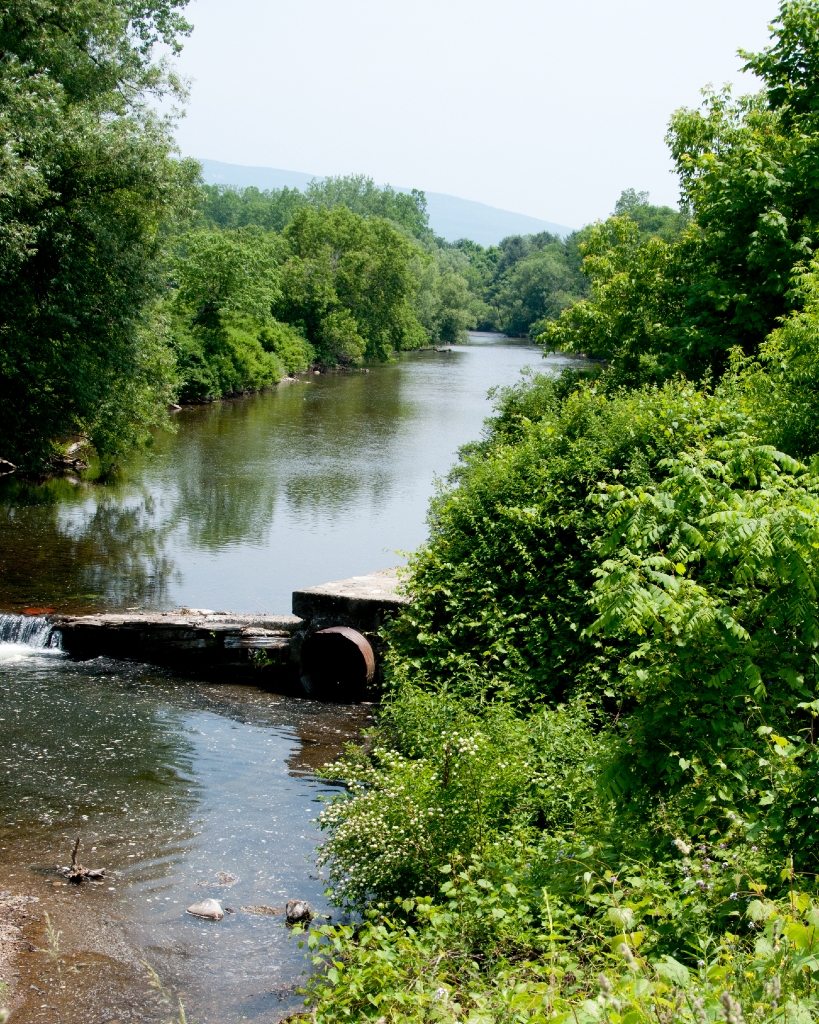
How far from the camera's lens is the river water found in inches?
235

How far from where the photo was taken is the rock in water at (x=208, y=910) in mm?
6527

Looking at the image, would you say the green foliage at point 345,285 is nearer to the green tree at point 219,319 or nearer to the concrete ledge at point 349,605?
the green tree at point 219,319

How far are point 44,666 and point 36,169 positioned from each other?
8.60m

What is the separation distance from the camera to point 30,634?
1322cm

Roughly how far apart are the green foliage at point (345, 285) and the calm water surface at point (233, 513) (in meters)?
22.7

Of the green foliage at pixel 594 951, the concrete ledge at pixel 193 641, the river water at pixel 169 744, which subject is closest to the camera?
the green foliage at pixel 594 951

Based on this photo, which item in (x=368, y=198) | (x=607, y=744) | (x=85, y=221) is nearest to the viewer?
(x=607, y=744)

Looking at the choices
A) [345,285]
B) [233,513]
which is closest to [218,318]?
[345,285]

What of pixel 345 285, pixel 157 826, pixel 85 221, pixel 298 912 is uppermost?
pixel 345 285

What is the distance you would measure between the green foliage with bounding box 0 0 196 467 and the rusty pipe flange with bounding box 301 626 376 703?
917 cm

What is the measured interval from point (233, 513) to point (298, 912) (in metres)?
15.5

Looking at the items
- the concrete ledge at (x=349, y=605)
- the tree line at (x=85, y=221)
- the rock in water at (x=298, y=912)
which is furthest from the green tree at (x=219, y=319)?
the rock in water at (x=298, y=912)

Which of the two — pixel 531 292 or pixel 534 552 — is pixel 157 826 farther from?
pixel 531 292

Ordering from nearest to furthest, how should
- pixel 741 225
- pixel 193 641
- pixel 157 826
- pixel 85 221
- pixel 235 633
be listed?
pixel 157 826 → pixel 235 633 → pixel 193 641 → pixel 741 225 → pixel 85 221
